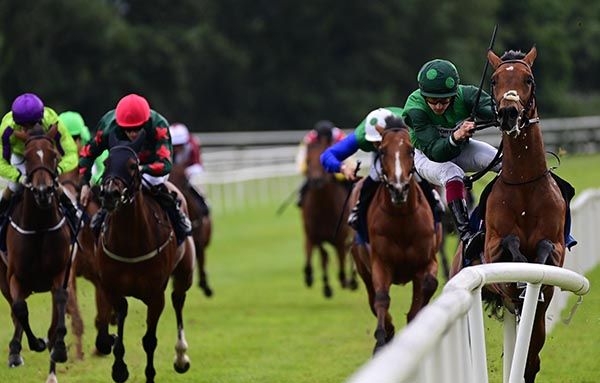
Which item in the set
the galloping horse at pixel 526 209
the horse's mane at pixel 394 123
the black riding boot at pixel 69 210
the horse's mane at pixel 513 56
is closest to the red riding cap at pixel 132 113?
the black riding boot at pixel 69 210

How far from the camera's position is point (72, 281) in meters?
11.2

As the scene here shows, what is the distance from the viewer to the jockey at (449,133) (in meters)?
8.44

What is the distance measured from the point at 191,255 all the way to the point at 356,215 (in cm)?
127

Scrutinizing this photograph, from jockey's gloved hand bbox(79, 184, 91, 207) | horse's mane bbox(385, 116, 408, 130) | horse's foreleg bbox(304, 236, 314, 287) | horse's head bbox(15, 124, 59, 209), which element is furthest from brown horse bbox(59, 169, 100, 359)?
horse's foreleg bbox(304, 236, 314, 287)

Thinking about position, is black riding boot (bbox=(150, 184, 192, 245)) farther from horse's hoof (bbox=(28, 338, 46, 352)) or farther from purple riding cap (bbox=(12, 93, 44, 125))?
horse's hoof (bbox=(28, 338, 46, 352))

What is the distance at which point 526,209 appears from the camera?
25.5 feet

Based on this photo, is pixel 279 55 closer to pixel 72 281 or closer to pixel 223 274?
pixel 223 274

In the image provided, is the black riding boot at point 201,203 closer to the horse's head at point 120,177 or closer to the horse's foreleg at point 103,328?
the horse's foreleg at point 103,328

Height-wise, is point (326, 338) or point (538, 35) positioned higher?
point (326, 338)

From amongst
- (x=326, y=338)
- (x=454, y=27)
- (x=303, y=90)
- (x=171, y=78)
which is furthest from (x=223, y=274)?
Result: (x=454, y=27)

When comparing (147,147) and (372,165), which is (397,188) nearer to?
(372,165)

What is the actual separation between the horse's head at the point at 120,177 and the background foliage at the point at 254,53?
3168 centimetres

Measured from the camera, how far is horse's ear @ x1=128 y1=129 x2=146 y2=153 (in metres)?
9.23

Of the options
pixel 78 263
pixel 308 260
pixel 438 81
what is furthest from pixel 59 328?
pixel 308 260
